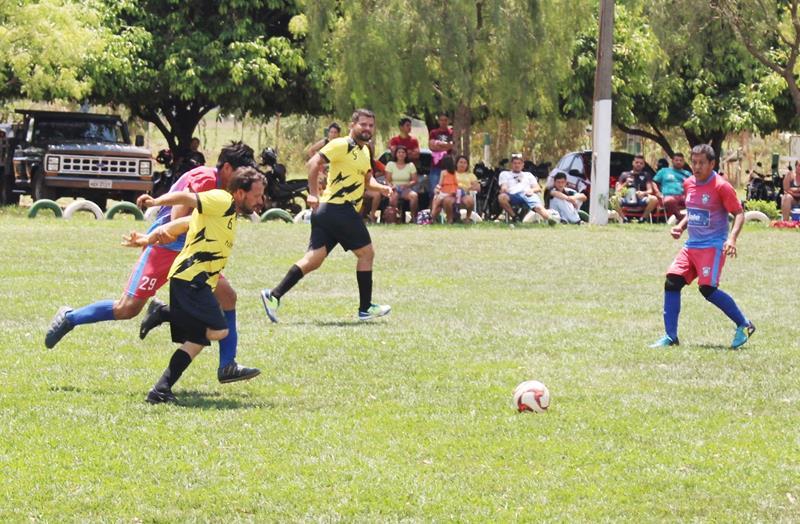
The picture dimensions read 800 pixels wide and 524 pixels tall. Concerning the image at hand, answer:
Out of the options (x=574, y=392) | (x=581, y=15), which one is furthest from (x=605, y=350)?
(x=581, y=15)

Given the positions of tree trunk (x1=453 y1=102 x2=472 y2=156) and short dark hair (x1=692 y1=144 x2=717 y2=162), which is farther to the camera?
tree trunk (x1=453 y1=102 x2=472 y2=156)

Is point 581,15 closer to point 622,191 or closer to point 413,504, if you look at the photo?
point 622,191

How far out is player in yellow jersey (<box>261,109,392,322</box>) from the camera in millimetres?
12945

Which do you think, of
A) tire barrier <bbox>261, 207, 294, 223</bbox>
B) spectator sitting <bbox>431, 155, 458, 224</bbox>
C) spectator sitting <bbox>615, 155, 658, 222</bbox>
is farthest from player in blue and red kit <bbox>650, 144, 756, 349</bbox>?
spectator sitting <bbox>615, 155, 658, 222</bbox>

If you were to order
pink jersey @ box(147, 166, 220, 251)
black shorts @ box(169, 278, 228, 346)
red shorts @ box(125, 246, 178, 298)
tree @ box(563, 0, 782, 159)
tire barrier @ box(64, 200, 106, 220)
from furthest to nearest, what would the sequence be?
tree @ box(563, 0, 782, 159) < tire barrier @ box(64, 200, 106, 220) < red shorts @ box(125, 246, 178, 298) < pink jersey @ box(147, 166, 220, 251) < black shorts @ box(169, 278, 228, 346)

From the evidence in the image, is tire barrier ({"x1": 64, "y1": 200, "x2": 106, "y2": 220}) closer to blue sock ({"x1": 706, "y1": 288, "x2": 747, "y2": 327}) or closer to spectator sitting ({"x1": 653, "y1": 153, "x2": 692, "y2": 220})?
spectator sitting ({"x1": 653, "y1": 153, "x2": 692, "y2": 220})

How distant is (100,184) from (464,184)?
6.84m

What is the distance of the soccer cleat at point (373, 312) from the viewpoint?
13.1 meters

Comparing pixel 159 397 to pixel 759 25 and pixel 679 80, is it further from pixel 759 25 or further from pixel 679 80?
pixel 679 80

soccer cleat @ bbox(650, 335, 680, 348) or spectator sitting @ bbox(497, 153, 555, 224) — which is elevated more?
spectator sitting @ bbox(497, 153, 555, 224)

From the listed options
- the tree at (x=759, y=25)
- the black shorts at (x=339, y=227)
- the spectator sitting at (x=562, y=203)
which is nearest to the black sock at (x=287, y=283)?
the black shorts at (x=339, y=227)

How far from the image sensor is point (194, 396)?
9172mm

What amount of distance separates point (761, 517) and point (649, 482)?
70 centimetres

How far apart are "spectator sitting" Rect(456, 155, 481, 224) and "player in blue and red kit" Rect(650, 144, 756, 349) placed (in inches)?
552
